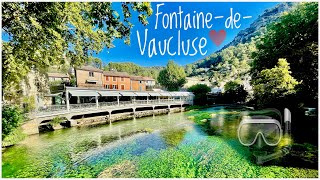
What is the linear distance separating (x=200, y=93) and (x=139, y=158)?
97.6ft

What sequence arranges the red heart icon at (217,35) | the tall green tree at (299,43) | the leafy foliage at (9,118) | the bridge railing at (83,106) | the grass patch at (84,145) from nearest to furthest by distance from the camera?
1. the red heart icon at (217,35)
2. the leafy foliage at (9,118)
3. the grass patch at (84,145)
4. the tall green tree at (299,43)
5. the bridge railing at (83,106)

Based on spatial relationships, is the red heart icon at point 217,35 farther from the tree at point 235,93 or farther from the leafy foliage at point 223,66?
the tree at point 235,93

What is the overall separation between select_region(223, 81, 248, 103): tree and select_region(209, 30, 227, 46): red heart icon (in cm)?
2997

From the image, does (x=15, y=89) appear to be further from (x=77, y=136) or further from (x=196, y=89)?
(x=196, y=89)

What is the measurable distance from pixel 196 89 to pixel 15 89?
98.4ft

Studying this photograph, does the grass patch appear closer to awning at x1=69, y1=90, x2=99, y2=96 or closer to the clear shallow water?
the clear shallow water

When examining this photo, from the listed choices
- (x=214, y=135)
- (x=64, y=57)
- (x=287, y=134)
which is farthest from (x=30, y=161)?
(x=287, y=134)

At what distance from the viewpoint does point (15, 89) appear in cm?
1138

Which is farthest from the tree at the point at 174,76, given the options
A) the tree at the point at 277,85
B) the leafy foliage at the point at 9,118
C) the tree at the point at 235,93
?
the leafy foliage at the point at 9,118

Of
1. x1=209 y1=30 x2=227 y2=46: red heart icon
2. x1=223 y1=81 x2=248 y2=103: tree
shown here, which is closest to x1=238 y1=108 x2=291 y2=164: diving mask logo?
x1=209 y1=30 x2=227 y2=46: red heart icon

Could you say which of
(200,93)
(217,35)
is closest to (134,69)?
(200,93)

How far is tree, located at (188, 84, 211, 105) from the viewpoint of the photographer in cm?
3525

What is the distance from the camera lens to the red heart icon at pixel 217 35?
7.24 meters

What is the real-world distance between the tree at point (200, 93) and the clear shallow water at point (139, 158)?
23846mm
